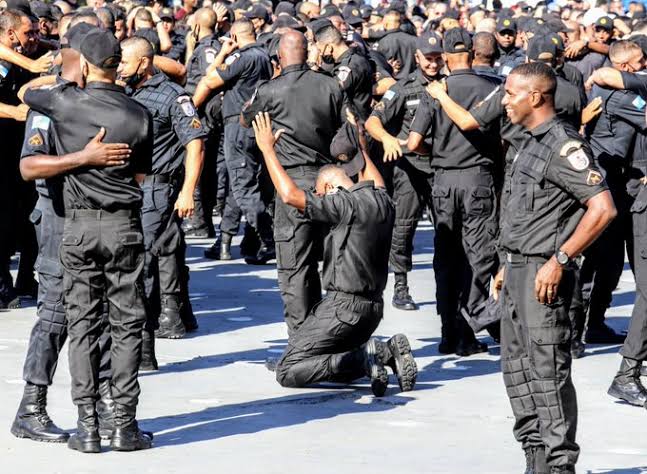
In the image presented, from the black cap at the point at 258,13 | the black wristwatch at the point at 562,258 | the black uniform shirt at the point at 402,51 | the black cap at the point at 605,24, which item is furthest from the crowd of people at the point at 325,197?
the black cap at the point at 258,13

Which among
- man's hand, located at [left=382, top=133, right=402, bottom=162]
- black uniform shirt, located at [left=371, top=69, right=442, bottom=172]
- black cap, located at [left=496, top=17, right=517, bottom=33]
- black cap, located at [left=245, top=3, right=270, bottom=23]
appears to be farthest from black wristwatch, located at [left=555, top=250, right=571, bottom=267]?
black cap, located at [left=245, top=3, right=270, bottom=23]

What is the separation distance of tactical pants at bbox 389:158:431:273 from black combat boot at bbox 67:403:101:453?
15.6 ft

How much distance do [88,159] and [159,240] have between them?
2767 millimetres

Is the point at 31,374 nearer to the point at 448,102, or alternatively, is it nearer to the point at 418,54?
Answer: the point at 448,102

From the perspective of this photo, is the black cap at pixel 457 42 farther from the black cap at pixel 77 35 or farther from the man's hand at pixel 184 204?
the black cap at pixel 77 35

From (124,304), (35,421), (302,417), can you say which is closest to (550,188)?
(124,304)

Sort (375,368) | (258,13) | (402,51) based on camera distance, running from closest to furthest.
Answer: (375,368) → (402,51) → (258,13)

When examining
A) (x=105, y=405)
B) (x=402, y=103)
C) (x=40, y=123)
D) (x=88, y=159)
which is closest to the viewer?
(x=88, y=159)

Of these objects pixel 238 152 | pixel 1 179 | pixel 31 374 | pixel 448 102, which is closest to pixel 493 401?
pixel 448 102

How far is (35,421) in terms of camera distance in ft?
23.0

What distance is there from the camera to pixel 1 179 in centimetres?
1061

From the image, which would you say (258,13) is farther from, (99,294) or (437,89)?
(99,294)

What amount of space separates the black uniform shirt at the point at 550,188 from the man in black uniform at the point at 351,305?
2.00m

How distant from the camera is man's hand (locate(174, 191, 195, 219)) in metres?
8.72
